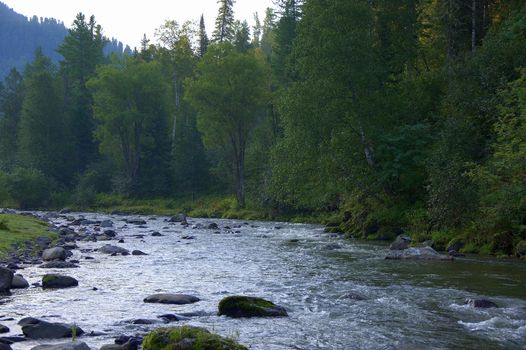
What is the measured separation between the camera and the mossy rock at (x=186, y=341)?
8.42m

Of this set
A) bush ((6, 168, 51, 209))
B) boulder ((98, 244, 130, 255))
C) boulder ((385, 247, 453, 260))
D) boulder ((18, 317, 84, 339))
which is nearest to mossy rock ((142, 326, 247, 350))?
boulder ((18, 317, 84, 339))

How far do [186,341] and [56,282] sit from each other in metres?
8.58

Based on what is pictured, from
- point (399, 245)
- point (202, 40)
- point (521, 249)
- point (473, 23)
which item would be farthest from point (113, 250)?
point (202, 40)

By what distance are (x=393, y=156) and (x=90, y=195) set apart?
1829 inches

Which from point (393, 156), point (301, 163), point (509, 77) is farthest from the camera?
point (301, 163)

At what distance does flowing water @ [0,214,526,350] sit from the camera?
10727 millimetres

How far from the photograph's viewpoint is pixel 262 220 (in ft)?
169

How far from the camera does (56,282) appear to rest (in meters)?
15.7

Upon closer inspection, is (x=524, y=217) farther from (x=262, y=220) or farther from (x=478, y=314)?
(x=262, y=220)

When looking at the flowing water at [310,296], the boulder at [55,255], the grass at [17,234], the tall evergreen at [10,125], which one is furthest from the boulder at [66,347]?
the tall evergreen at [10,125]

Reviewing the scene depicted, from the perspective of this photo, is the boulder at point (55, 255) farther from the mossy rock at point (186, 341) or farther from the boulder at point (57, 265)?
the mossy rock at point (186, 341)

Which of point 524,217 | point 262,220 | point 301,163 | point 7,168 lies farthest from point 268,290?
point 7,168

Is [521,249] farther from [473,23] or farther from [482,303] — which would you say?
[473,23]

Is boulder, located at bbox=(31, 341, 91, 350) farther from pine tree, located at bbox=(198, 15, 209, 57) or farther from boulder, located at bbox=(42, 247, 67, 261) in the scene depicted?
pine tree, located at bbox=(198, 15, 209, 57)
